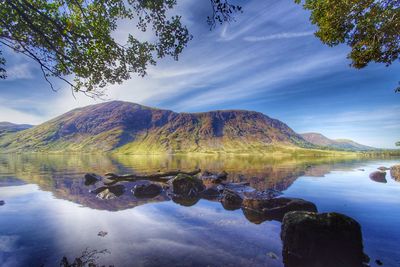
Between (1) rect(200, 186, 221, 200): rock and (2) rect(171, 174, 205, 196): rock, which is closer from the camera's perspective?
(1) rect(200, 186, 221, 200): rock

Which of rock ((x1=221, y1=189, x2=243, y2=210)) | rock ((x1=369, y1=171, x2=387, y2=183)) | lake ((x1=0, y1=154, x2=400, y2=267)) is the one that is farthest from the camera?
rock ((x1=369, y1=171, x2=387, y2=183))

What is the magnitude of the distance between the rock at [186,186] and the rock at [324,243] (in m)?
15.1

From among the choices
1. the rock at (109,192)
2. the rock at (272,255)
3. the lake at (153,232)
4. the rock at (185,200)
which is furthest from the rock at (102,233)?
the rock at (109,192)

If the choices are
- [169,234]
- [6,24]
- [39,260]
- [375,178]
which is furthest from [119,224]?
[375,178]

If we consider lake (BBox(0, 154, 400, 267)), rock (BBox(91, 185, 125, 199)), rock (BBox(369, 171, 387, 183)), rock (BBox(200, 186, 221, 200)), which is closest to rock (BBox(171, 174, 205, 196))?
rock (BBox(200, 186, 221, 200))

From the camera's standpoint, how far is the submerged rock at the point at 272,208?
1595cm

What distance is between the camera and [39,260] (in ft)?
31.6

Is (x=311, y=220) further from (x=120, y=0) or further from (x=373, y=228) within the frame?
(x=120, y=0)

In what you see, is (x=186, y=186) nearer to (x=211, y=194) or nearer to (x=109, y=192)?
Answer: (x=211, y=194)

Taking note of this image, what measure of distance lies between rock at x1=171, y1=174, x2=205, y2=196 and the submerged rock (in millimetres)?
8031

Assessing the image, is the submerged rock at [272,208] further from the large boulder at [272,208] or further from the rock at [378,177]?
the rock at [378,177]

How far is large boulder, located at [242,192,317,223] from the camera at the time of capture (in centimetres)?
1597

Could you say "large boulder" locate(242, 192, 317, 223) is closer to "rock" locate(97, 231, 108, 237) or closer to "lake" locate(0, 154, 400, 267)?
"lake" locate(0, 154, 400, 267)

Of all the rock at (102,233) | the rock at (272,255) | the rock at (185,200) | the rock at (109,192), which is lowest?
the rock at (185,200)
